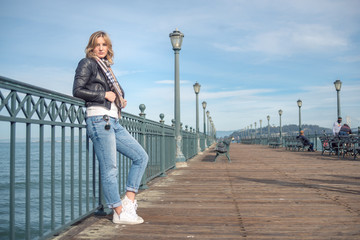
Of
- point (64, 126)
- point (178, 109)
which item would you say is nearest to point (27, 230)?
point (64, 126)

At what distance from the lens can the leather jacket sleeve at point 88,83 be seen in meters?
3.25

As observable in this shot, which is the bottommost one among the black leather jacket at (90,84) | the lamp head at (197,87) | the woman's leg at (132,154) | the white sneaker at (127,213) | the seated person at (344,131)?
the white sneaker at (127,213)

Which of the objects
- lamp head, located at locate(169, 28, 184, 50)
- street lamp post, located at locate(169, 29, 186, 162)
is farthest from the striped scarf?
lamp head, located at locate(169, 28, 184, 50)

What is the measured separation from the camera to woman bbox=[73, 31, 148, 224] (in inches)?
130

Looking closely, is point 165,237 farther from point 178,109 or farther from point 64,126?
point 178,109

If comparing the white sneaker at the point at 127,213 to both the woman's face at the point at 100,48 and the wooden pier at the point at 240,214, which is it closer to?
the wooden pier at the point at 240,214

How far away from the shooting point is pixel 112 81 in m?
3.47

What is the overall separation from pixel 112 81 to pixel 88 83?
24 cm

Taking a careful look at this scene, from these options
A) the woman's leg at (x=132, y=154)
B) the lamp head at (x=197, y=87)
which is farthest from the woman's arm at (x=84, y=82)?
the lamp head at (x=197, y=87)

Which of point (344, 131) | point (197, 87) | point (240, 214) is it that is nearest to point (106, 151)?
point (240, 214)

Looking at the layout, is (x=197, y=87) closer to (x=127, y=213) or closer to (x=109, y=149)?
(x=127, y=213)

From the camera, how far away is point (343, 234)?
315cm

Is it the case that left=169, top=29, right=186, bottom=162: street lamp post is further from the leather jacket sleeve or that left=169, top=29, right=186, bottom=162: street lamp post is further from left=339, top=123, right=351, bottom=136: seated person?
left=339, top=123, right=351, bottom=136: seated person

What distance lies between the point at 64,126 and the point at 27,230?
3.16ft
